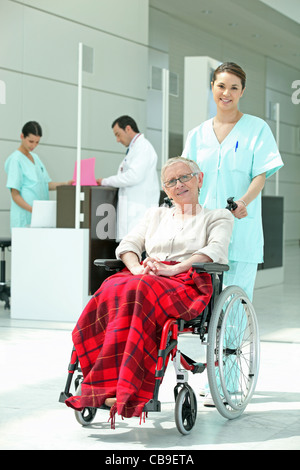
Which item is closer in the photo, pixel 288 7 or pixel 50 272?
pixel 50 272

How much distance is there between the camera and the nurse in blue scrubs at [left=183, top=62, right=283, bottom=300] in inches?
116

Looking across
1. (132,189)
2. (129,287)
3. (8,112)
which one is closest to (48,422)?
(129,287)

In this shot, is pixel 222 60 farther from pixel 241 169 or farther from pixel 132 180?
pixel 241 169

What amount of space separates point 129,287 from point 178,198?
470 mm

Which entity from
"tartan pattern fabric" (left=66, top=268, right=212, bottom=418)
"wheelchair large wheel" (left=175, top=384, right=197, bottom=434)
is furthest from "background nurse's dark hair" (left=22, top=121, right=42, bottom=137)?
"wheelchair large wheel" (left=175, top=384, right=197, bottom=434)

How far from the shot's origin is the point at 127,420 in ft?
8.44

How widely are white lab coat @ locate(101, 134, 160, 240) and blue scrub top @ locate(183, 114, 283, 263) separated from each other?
90.5 inches

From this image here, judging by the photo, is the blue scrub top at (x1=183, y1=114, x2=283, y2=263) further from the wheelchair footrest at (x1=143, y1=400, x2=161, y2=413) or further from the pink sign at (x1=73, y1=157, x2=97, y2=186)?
the pink sign at (x1=73, y1=157, x2=97, y2=186)

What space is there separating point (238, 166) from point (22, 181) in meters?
2.98

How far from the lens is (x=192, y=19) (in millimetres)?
8008

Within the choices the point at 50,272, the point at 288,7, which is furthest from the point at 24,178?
the point at 288,7

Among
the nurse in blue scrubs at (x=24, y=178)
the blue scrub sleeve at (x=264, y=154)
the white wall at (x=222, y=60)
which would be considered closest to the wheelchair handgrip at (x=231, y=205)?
the blue scrub sleeve at (x=264, y=154)

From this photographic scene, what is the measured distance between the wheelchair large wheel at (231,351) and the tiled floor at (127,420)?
63 mm

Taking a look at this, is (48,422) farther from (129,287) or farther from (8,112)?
(8,112)
